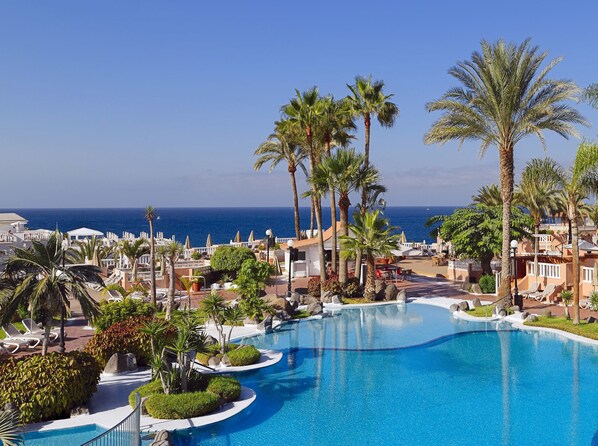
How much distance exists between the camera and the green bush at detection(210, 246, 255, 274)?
33375mm

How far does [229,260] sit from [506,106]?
1814 cm

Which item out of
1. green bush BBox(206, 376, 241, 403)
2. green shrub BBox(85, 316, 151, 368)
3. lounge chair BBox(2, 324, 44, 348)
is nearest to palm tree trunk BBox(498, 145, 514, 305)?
green bush BBox(206, 376, 241, 403)

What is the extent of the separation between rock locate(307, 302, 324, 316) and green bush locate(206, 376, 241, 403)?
11661 millimetres

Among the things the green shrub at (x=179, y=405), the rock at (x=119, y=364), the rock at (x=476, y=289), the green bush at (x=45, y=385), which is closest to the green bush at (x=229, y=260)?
the rock at (x=476, y=289)

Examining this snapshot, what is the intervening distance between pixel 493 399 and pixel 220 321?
862cm

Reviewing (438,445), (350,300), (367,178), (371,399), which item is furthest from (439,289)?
Answer: (438,445)

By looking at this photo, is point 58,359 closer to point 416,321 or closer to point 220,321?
point 220,321

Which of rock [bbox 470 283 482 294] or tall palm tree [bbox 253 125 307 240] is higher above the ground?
tall palm tree [bbox 253 125 307 240]

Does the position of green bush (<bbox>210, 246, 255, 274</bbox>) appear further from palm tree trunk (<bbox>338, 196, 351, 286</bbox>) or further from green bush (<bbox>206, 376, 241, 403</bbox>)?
green bush (<bbox>206, 376, 241, 403</bbox>)

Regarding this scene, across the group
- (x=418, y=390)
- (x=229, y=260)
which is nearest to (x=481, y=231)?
(x=229, y=260)

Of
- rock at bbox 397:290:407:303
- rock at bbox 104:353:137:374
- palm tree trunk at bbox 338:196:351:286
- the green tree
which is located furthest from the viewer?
the green tree

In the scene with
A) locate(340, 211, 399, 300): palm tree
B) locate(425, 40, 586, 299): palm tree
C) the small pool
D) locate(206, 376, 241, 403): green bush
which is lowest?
the small pool

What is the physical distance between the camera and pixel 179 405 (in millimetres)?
12672

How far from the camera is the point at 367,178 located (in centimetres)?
2883
